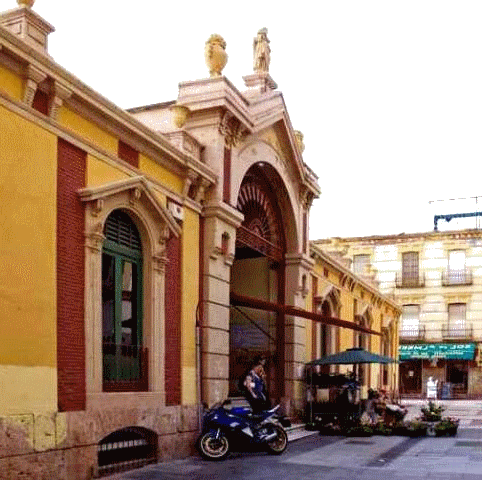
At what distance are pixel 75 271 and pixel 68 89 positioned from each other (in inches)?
97.5

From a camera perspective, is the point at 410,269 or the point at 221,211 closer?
the point at 221,211

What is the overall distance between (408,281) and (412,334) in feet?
11.2

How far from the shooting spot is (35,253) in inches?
387

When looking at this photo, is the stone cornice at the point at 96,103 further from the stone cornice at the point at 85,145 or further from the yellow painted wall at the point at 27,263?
the yellow painted wall at the point at 27,263

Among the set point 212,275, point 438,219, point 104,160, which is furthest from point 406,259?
point 104,160

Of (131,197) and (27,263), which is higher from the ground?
(131,197)

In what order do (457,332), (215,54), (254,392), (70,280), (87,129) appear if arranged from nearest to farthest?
(70,280)
(87,129)
(254,392)
(215,54)
(457,332)

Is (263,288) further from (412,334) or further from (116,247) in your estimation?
(412,334)

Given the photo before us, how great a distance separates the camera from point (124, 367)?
1190cm

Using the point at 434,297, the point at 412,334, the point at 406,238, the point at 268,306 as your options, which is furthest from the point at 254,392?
the point at 434,297

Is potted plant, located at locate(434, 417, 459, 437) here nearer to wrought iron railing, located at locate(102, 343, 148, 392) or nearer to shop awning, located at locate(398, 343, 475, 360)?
wrought iron railing, located at locate(102, 343, 148, 392)

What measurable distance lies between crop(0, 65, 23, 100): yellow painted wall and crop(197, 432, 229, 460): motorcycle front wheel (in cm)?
632

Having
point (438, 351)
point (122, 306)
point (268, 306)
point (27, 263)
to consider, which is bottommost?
point (438, 351)

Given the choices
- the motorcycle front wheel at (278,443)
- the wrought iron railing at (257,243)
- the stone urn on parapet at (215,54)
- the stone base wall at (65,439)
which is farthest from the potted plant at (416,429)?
the stone urn on parapet at (215,54)
